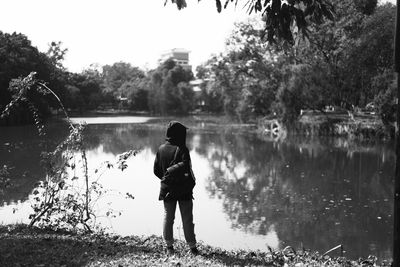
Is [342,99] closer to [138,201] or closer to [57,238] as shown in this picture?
[138,201]

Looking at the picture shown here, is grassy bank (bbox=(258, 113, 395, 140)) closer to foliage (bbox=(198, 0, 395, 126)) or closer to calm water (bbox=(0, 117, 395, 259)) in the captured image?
foliage (bbox=(198, 0, 395, 126))

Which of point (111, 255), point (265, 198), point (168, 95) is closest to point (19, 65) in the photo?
point (168, 95)

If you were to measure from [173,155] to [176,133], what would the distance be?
0.80 feet

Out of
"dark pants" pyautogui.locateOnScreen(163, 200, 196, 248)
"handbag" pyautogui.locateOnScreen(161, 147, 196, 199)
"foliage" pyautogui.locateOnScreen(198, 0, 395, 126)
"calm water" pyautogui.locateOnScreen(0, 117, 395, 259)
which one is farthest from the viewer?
"foliage" pyautogui.locateOnScreen(198, 0, 395, 126)

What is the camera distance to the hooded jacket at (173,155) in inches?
189

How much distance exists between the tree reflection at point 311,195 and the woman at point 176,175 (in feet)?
10.2

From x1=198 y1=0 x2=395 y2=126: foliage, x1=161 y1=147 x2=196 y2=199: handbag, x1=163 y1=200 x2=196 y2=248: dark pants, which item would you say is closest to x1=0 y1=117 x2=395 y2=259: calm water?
x1=163 y1=200 x2=196 y2=248: dark pants

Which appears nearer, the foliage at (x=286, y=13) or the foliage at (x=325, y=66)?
the foliage at (x=286, y=13)

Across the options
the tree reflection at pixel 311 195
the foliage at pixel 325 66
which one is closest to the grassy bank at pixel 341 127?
the foliage at pixel 325 66

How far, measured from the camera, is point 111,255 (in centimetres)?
484

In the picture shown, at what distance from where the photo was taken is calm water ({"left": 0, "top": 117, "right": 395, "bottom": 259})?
7850 millimetres

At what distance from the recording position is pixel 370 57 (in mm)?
28172

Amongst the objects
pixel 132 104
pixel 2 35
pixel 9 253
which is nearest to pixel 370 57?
pixel 9 253

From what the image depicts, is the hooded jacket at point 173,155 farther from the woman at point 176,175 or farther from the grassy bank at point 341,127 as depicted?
the grassy bank at point 341,127
